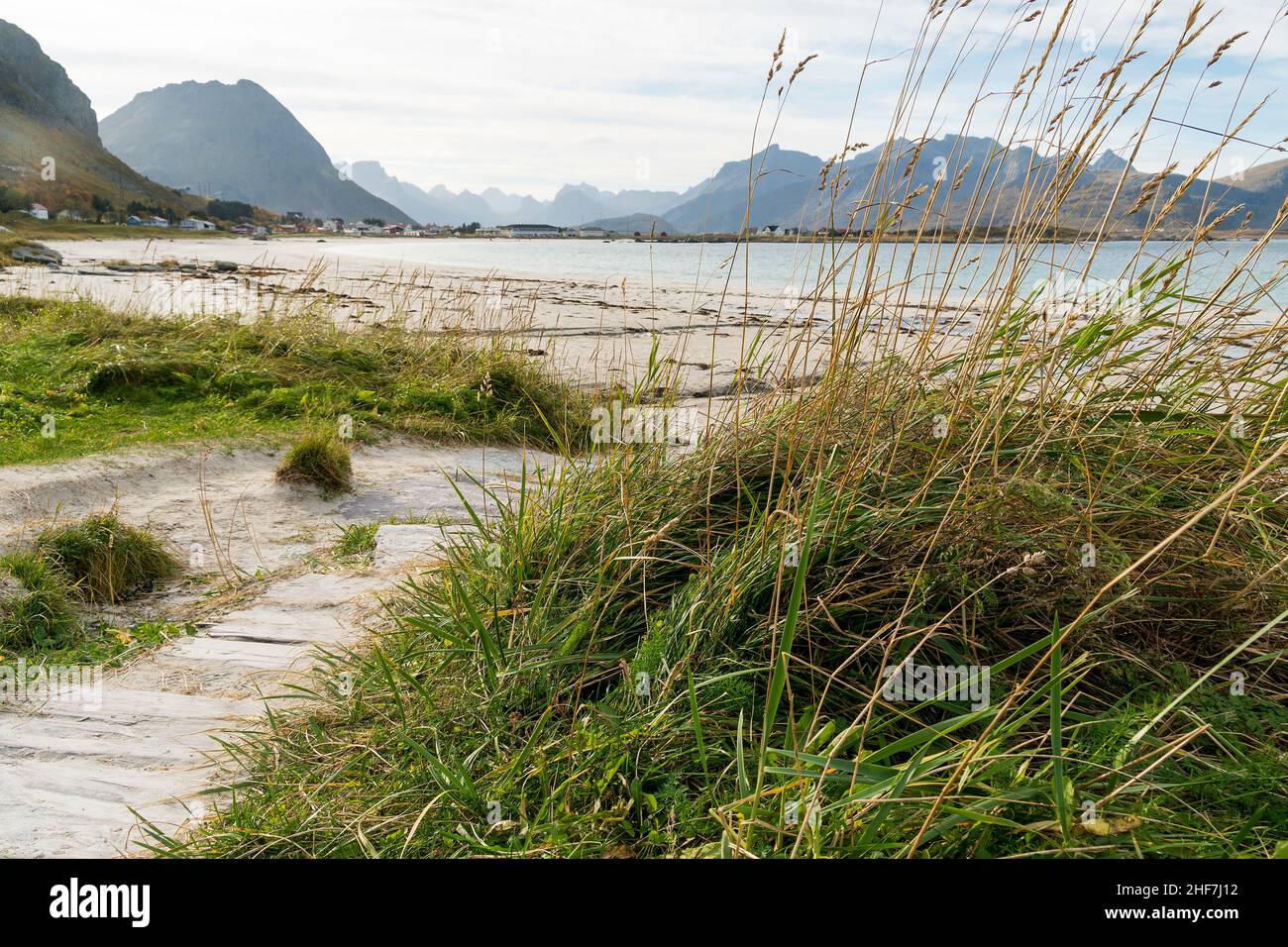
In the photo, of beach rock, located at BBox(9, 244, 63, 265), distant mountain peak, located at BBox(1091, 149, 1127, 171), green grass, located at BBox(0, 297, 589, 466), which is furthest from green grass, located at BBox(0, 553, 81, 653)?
beach rock, located at BBox(9, 244, 63, 265)

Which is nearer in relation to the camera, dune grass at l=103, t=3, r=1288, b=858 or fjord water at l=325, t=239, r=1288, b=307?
dune grass at l=103, t=3, r=1288, b=858

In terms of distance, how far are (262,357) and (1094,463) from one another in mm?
7113

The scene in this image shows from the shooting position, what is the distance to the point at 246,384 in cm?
697

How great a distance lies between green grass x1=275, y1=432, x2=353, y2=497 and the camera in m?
→ 5.02

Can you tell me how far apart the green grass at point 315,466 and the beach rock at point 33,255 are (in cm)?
1797

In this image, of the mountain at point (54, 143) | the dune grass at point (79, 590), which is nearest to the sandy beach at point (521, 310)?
the dune grass at point (79, 590)

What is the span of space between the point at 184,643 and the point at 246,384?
170 inches

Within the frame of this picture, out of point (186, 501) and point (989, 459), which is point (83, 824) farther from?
point (186, 501)

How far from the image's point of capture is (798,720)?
2002 millimetres

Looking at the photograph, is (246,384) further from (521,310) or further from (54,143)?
(54,143)

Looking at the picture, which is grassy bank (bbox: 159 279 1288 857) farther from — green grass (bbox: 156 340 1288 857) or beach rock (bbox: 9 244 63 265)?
beach rock (bbox: 9 244 63 265)

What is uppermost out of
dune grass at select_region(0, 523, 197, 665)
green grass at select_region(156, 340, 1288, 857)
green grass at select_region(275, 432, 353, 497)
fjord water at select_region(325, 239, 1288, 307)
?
fjord water at select_region(325, 239, 1288, 307)

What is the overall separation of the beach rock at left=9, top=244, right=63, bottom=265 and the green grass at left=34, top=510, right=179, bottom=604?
61.5 feet
